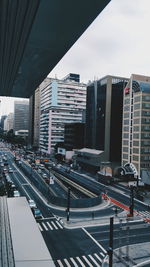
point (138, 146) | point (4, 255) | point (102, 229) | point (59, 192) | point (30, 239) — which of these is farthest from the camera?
point (138, 146)

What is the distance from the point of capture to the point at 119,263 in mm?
23922

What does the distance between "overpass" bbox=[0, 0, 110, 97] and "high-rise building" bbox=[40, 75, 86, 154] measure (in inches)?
4980

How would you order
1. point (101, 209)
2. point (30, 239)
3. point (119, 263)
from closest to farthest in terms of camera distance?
point (30, 239) < point (119, 263) < point (101, 209)

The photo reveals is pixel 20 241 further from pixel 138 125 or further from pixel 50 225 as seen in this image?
pixel 138 125

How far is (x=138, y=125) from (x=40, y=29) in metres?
63.6

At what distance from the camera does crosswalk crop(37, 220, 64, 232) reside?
108 feet

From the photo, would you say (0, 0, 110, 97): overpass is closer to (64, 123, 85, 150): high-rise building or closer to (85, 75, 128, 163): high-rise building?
(85, 75, 128, 163): high-rise building

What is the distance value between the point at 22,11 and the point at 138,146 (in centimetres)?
6386

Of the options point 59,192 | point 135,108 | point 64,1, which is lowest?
point 59,192

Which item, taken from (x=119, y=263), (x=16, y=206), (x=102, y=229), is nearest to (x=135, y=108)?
(x=102, y=229)

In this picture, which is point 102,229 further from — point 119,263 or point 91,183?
point 91,183

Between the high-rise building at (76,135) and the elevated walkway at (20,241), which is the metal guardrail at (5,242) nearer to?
the elevated walkway at (20,241)

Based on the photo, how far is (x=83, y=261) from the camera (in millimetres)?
24359

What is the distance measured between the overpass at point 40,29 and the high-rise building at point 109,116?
2833 inches
